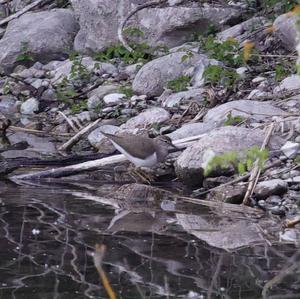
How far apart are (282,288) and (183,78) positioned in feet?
26.4

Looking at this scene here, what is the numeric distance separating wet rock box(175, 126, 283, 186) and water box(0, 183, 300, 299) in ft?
2.83

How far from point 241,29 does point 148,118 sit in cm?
327

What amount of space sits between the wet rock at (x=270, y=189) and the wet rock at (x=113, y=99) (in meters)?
5.36

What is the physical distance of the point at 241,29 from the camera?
14.9m

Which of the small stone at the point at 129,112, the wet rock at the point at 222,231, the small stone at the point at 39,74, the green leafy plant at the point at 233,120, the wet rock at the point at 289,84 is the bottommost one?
the small stone at the point at 39,74

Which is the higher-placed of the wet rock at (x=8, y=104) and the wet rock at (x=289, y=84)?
the wet rock at (x=289, y=84)

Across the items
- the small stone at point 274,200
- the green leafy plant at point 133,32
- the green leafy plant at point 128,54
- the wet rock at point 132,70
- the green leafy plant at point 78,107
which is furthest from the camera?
the green leafy plant at point 133,32

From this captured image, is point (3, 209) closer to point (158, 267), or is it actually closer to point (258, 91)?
point (158, 267)

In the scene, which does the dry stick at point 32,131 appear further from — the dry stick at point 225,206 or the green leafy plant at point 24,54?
the dry stick at point 225,206

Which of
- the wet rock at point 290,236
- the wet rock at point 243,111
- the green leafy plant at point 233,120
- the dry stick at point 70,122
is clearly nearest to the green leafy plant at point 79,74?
the dry stick at point 70,122

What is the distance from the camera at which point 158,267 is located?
21.4 feet

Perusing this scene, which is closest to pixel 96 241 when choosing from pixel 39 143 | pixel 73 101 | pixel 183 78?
pixel 39 143

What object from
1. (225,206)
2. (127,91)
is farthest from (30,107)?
(225,206)

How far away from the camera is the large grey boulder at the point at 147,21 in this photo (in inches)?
626
